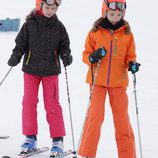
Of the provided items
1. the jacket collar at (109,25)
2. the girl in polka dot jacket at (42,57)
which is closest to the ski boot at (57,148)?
the girl in polka dot jacket at (42,57)

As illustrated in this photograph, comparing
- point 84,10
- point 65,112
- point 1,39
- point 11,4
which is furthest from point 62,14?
point 65,112

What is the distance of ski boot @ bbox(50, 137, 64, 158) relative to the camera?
5.43 m

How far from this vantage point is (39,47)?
5438 millimetres

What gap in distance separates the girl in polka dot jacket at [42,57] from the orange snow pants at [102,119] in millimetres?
440

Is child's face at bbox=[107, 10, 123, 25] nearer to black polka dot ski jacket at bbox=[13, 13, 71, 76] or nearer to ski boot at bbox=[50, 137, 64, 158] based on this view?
black polka dot ski jacket at bbox=[13, 13, 71, 76]

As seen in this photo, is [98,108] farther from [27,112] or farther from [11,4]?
[11,4]

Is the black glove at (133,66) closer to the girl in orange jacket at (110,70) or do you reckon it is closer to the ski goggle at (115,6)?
the girl in orange jacket at (110,70)

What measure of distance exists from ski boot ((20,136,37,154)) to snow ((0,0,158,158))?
0.41 feet

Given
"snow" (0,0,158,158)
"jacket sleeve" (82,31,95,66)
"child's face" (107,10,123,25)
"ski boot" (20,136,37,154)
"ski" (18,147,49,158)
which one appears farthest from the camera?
"snow" (0,0,158,158)

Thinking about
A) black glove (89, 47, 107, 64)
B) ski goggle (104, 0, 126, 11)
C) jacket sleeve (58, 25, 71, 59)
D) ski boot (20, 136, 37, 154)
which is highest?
ski goggle (104, 0, 126, 11)

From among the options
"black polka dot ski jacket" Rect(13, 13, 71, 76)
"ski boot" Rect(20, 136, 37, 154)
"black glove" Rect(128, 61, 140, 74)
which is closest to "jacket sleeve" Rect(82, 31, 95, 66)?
"black polka dot ski jacket" Rect(13, 13, 71, 76)

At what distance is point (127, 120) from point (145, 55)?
8230 mm


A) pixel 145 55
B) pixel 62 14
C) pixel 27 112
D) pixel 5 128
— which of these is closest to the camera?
pixel 27 112

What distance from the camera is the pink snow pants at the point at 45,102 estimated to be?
549cm
